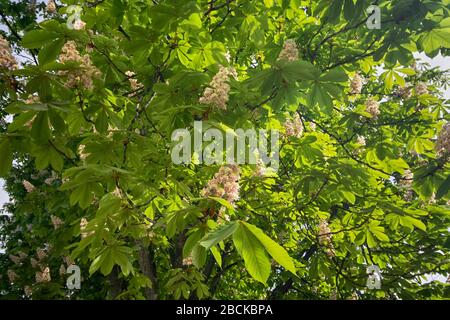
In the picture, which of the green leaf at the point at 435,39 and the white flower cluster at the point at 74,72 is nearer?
the white flower cluster at the point at 74,72

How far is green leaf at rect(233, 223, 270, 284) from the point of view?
1.52m

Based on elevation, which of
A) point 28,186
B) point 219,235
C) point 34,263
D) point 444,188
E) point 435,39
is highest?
point 435,39

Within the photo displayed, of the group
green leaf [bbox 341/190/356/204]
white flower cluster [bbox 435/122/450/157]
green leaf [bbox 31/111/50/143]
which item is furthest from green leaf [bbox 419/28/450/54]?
green leaf [bbox 31/111/50/143]

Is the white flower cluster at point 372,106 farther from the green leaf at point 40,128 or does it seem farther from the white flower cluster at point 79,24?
the green leaf at point 40,128

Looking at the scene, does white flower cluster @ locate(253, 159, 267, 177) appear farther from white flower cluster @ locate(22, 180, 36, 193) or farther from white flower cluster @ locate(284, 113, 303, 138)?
white flower cluster @ locate(22, 180, 36, 193)

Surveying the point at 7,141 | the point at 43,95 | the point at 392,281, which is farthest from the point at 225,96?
the point at 392,281

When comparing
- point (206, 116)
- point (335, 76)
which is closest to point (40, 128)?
point (206, 116)

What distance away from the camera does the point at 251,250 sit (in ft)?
5.01

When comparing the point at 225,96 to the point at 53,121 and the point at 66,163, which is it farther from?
the point at 66,163

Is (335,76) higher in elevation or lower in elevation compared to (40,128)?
higher

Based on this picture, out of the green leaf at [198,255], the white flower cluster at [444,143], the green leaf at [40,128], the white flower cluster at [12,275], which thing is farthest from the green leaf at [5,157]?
the white flower cluster at [12,275]

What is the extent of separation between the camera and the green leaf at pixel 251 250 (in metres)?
1.52

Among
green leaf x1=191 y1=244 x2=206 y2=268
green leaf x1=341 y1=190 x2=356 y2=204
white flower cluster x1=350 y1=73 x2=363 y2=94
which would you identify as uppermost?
white flower cluster x1=350 y1=73 x2=363 y2=94

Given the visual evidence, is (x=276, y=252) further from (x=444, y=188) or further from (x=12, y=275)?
(x=12, y=275)
